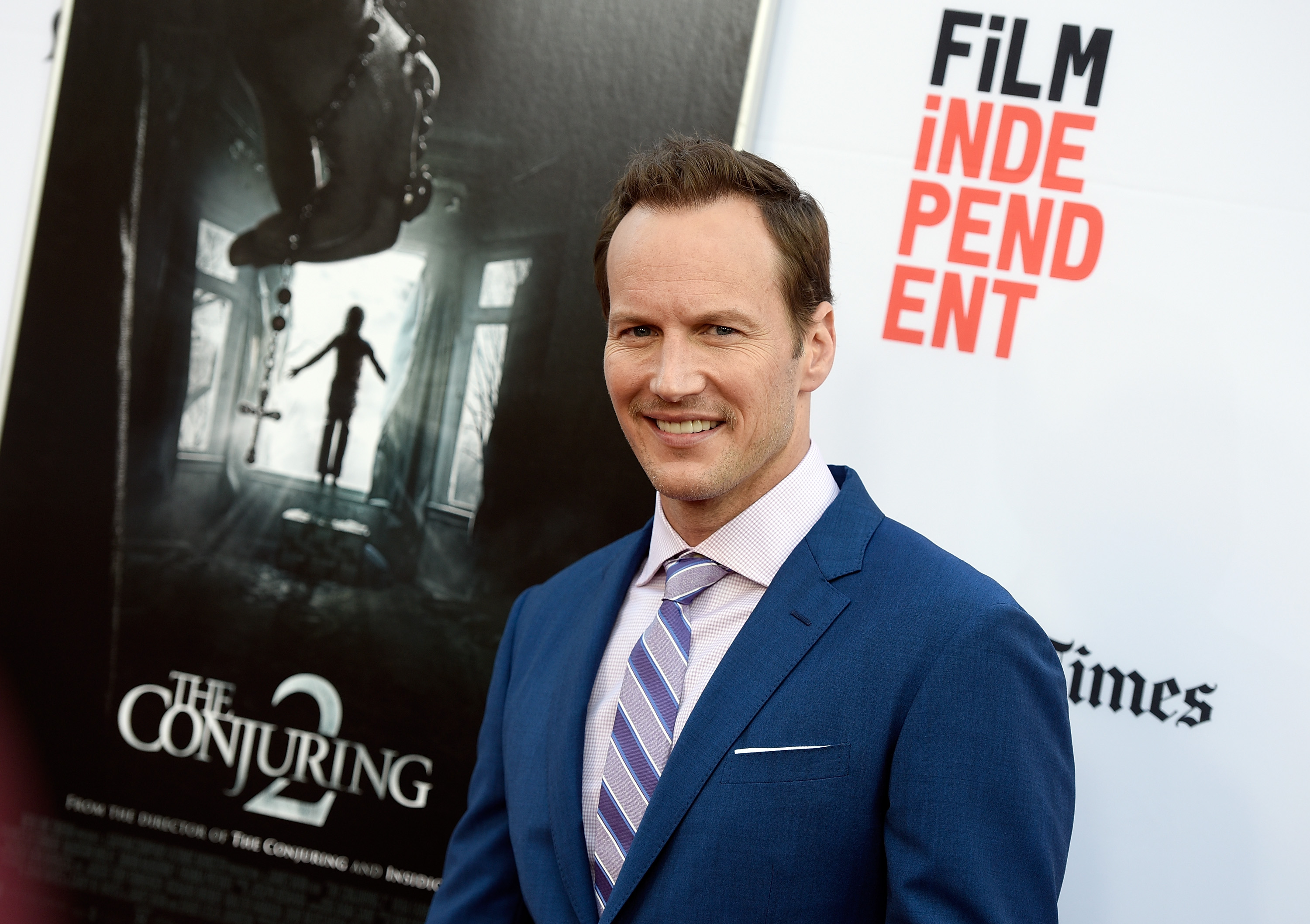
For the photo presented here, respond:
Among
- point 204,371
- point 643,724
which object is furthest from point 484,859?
point 204,371

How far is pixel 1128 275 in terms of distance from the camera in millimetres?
1764

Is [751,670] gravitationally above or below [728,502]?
below

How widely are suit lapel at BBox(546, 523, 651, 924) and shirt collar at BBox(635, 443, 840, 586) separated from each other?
161 millimetres

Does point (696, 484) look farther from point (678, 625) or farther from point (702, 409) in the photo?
point (678, 625)

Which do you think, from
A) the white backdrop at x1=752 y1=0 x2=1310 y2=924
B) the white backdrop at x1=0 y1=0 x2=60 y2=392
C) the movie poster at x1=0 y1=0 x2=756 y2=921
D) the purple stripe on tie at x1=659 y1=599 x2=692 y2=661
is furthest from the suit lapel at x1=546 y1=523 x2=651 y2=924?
the white backdrop at x1=0 y1=0 x2=60 y2=392

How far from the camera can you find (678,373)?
1223 mm

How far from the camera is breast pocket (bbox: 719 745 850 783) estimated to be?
110 centimetres

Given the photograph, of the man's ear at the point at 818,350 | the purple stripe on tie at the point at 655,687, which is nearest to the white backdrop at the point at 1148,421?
the man's ear at the point at 818,350

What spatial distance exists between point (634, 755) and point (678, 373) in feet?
1.62

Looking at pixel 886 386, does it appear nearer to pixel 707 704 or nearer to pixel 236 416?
pixel 707 704

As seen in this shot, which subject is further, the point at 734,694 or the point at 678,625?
the point at 678,625

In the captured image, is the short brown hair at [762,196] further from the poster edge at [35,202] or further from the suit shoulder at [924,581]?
the poster edge at [35,202]

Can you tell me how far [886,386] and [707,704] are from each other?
35.4 inches

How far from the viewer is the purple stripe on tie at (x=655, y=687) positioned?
1.22 m
